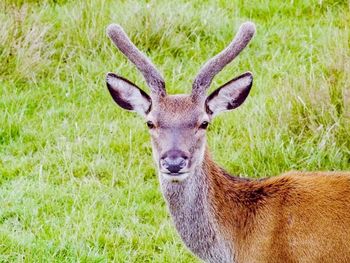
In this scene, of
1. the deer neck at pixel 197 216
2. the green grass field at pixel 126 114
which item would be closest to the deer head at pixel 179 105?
the deer neck at pixel 197 216

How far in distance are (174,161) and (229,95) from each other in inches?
23.2

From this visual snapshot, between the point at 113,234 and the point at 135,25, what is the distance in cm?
272

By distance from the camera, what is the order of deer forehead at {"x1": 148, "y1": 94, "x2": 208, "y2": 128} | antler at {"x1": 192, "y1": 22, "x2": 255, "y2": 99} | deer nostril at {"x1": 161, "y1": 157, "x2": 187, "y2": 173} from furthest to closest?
1. antler at {"x1": 192, "y1": 22, "x2": 255, "y2": 99}
2. deer forehead at {"x1": 148, "y1": 94, "x2": 208, "y2": 128}
3. deer nostril at {"x1": 161, "y1": 157, "x2": 187, "y2": 173}

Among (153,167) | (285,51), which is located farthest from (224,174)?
(285,51)

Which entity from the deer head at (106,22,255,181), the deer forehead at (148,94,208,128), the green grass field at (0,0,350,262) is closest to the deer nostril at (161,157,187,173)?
the deer head at (106,22,255,181)

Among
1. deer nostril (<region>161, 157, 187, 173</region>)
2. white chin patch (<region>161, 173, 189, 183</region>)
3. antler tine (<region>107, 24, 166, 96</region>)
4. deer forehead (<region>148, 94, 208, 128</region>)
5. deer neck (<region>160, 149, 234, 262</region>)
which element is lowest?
deer neck (<region>160, 149, 234, 262</region>)

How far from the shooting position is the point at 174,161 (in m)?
4.74

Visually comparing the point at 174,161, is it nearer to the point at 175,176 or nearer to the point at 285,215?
the point at 175,176

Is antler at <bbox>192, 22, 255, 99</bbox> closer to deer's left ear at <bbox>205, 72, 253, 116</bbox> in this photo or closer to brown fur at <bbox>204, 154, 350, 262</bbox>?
deer's left ear at <bbox>205, 72, 253, 116</bbox>

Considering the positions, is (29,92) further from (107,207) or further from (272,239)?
(272,239)

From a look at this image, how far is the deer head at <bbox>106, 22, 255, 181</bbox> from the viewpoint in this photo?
4832 millimetres

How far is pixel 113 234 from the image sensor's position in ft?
19.4

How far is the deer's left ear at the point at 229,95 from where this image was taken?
5.09 m

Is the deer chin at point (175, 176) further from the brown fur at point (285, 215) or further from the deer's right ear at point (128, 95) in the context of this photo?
the deer's right ear at point (128, 95)
